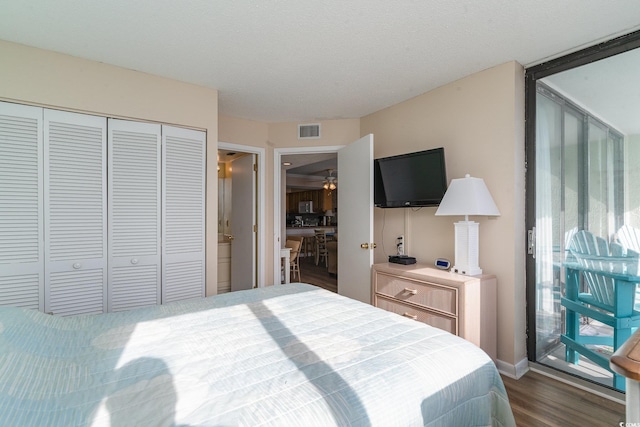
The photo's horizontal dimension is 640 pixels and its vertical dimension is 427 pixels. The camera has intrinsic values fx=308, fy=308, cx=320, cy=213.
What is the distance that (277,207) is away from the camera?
426 cm

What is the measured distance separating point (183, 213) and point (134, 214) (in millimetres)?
409

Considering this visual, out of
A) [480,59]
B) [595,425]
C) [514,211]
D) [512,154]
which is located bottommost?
[595,425]

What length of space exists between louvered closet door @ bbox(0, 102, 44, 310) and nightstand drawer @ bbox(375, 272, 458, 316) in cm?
280

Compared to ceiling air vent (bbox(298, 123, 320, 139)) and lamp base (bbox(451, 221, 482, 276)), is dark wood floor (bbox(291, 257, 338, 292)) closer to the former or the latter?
ceiling air vent (bbox(298, 123, 320, 139))

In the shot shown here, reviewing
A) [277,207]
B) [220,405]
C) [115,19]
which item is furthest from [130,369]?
[277,207]

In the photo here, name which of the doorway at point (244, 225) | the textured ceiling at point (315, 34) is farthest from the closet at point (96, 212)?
the doorway at point (244, 225)

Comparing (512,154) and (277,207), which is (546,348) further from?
(277,207)

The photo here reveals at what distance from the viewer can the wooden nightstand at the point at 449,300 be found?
7.47ft

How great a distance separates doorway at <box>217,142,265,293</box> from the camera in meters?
4.15

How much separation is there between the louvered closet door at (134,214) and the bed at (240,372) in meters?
1.19

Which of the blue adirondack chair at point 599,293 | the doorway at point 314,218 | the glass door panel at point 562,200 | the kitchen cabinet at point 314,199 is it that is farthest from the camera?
the kitchen cabinet at point 314,199

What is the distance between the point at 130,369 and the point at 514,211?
2656 mm

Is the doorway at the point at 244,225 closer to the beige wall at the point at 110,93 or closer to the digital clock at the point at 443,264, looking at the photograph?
the beige wall at the point at 110,93

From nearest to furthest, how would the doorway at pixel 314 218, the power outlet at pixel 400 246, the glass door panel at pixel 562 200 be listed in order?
the glass door panel at pixel 562 200
the power outlet at pixel 400 246
the doorway at pixel 314 218
